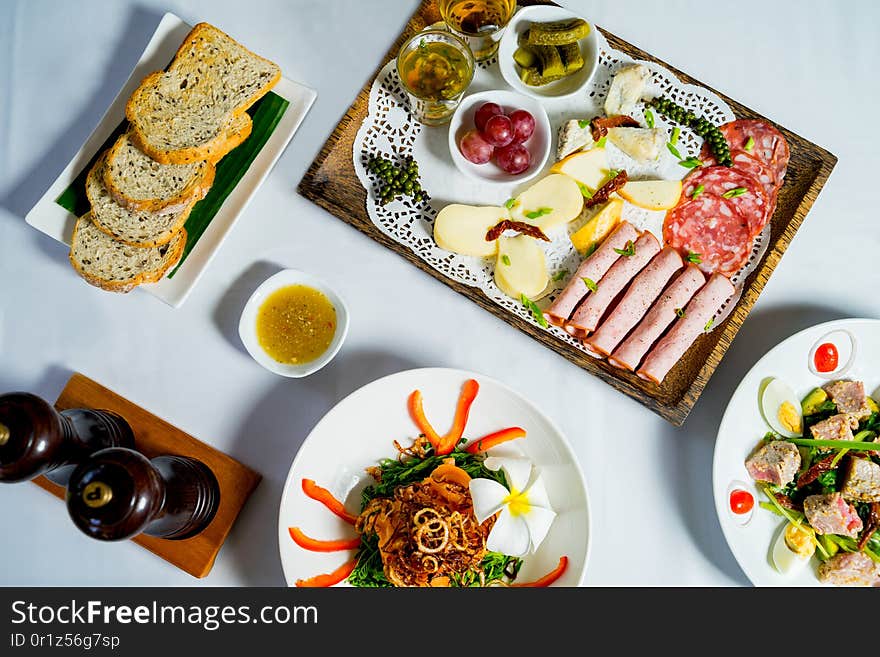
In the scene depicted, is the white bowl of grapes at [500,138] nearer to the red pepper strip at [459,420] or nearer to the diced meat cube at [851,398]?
the red pepper strip at [459,420]

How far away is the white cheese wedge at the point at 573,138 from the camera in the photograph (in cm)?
209

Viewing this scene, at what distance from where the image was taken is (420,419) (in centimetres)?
199

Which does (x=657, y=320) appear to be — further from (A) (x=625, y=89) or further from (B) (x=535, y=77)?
(B) (x=535, y=77)

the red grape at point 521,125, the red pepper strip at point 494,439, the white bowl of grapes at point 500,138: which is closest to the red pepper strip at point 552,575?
the red pepper strip at point 494,439

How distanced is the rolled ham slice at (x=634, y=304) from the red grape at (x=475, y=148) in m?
0.57

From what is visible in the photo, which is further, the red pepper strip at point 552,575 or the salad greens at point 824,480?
the salad greens at point 824,480

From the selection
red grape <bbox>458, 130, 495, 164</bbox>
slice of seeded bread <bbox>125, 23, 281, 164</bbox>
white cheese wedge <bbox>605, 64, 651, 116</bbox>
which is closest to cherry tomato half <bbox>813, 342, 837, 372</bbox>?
white cheese wedge <bbox>605, 64, 651, 116</bbox>

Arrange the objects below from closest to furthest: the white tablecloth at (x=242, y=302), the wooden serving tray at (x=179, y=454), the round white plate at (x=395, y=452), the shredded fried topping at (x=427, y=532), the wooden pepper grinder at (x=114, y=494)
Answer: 1. the wooden pepper grinder at (x=114, y=494)
2. the shredded fried topping at (x=427, y=532)
3. the round white plate at (x=395, y=452)
4. the wooden serving tray at (x=179, y=454)
5. the white tablecloth at (x=242, y=302)

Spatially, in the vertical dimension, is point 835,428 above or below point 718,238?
below

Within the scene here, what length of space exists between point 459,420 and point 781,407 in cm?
93

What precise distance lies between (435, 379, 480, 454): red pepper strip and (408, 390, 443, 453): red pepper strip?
0.8 inches

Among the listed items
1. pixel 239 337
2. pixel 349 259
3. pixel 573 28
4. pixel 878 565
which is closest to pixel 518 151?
pixel 573 28

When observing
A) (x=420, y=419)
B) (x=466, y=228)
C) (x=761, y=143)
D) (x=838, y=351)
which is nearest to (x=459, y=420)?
(x=420, y=419)

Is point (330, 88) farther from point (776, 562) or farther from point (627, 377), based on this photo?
point (776, 562)
